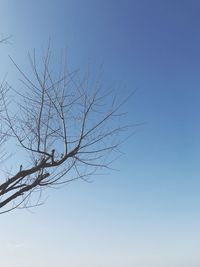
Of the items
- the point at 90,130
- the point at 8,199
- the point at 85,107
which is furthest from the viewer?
the point at 85,107

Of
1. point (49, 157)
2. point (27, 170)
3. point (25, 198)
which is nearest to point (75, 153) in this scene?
point (49, 157)

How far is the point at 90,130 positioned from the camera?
640 centimetres

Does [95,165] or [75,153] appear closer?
[75,153]

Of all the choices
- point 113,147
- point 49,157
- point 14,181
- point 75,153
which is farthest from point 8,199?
point 113,147

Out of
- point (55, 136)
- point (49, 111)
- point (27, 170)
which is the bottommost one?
point (27, 170)

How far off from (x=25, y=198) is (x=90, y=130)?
69.3 inches

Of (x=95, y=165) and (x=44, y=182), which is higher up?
(x=95, y=165)

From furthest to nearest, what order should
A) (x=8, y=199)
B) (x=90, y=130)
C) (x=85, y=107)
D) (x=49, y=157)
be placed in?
(x=85, y=107), (x=90, y=130), (x=49, y=157), (x=8, y=199)

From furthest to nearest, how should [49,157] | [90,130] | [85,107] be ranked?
[85,107] → [90,130] → [49,157]

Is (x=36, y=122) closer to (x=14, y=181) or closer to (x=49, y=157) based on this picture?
(x=49, y=157)

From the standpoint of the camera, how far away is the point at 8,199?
5.30 metres

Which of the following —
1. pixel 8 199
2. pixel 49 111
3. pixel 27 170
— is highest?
pixel 49 111

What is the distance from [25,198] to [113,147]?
192cm

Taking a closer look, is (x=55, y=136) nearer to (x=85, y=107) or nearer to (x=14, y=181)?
(x=85, y=107)
